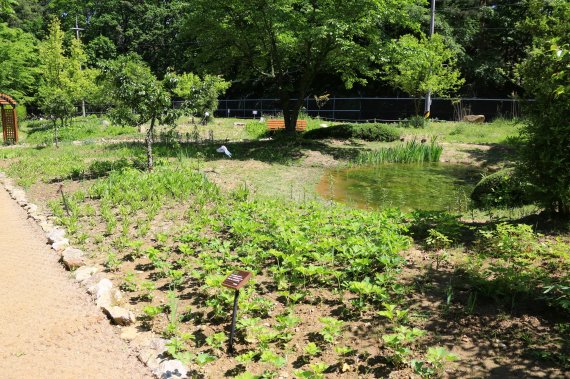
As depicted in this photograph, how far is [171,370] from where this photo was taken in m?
3.58

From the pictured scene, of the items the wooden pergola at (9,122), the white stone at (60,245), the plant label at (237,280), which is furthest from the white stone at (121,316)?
the wooden pergola at (9,122)

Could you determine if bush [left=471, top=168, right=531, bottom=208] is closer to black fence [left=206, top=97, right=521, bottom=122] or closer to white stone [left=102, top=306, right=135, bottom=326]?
white stone [left=102, top=306, right=135, bottom=326]

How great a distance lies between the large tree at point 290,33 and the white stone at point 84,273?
1008 cm

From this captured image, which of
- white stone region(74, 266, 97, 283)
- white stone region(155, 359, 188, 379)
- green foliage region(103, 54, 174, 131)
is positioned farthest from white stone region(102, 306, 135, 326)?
green foliage region(103, 54, 174, 131)

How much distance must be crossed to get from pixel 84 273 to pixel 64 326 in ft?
3.93

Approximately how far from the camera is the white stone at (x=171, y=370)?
3525 mm

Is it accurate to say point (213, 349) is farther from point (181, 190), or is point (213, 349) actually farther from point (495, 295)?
point (181, 190)

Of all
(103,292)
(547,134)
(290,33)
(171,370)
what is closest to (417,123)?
(290,33)

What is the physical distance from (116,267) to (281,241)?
2.08 meters

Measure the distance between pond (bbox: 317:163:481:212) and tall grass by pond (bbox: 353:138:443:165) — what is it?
312 millimetres

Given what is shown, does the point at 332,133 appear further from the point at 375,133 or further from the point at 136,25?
the point at 136,25

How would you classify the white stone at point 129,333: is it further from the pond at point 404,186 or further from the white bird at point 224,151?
the white bird at point 224,151

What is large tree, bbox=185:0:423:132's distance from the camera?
47.2 ft

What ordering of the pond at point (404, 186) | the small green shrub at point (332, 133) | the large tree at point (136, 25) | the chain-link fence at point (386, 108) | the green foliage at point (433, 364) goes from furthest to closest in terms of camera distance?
the large tree at point (136, 25)
the chain-link fence at point (386, 108)
the small green shrub at point (332, 133)
the pond at point (404, 186)
the green foliage at point (433, 364)
